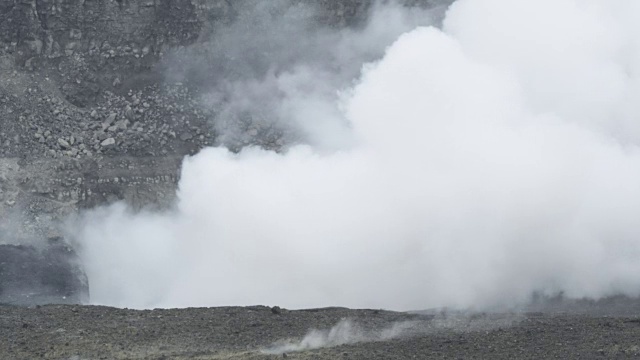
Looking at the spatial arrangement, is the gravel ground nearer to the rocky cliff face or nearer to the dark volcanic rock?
the dark volcanic rock

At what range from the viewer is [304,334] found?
3766 centimetres

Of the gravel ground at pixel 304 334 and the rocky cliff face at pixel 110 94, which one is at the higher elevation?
the rocky cliff face at pixel 110 94

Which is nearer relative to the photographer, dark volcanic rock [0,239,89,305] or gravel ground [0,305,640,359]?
gravel ground [0,305,640,359]

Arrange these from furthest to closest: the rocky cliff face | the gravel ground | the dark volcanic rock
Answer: the rocky cliff face → the dark volcanic rock → the gravel ground

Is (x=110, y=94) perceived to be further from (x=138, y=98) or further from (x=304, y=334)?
(x=304, y=334)

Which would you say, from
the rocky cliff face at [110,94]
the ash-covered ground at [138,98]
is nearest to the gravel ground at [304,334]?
the ash-covered ground at [138,98]

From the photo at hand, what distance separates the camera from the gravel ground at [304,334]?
36.1 metres

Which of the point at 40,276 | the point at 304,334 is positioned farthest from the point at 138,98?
the point at 304,334

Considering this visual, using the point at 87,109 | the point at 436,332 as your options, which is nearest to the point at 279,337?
the point at 436,332

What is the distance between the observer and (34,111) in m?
48.5

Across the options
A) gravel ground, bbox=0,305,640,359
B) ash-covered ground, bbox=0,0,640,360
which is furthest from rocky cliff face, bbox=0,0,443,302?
gravel ground, bbox=0,305,640,359

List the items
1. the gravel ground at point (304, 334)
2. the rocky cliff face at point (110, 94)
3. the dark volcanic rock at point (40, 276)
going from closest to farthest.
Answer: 1. the gravel ground at point (304, 334)
2. the dark volcanic rock at point (40, 276)
3. the rocky cliff face at point (110, 94)

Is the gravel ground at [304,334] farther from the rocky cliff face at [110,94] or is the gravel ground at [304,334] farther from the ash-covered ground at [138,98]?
the rocky cliff face at [110,94]

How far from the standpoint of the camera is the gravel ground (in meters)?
36.1
